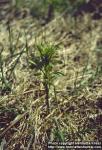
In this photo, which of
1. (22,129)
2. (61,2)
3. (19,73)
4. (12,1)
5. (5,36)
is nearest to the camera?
(22,129)

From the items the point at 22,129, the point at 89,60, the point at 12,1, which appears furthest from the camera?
the point at 12,1

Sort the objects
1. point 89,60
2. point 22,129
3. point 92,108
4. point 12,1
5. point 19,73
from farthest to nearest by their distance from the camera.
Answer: point 12,1 → point 89,60 → point 19,73 → point 92,108 → point 22,129

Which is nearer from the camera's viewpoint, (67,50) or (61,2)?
(67,50)

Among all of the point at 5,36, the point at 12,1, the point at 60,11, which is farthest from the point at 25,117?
the point at 12,1

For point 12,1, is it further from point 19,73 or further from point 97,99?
point 97,99

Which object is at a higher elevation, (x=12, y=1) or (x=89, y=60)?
(x=12, y=1)

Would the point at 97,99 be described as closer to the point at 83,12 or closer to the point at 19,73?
the point at 19,73

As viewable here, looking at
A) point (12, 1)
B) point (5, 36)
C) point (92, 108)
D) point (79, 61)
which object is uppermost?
point (12, 1)

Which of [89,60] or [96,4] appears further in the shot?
[96,4]

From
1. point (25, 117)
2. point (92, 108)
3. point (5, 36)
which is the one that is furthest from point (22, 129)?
point (5, 36)
